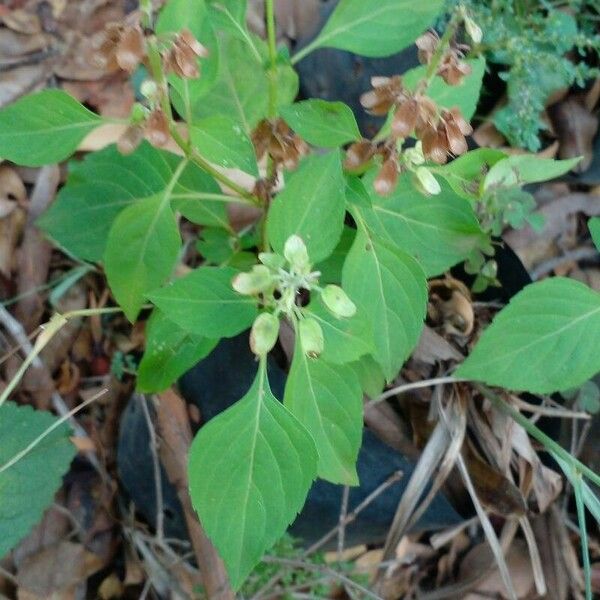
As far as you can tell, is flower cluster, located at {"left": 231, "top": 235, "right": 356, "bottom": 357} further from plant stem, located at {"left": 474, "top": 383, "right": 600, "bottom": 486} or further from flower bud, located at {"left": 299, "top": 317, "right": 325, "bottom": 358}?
plant stem, located at {"left": 474, "top": 383, "right": 600, "bottom": 486}

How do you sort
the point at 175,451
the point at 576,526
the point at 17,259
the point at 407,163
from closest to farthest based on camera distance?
1. the point at 407,163
2. the point at 175,451
3. the point at 576,526
4. the point at 17,259

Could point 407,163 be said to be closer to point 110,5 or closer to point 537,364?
point 537,364

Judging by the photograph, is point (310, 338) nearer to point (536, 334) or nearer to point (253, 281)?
point (253, 281)

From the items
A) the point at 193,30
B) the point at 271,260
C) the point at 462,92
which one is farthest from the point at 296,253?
the point at 462,92

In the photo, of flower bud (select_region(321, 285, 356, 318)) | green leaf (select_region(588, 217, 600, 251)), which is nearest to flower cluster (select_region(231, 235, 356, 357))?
flower bud (select_region(321, 285, 356, 318))

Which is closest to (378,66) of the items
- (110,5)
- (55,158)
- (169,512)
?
(110,5)

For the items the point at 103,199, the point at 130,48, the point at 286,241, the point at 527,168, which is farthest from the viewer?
the point at 103,199
